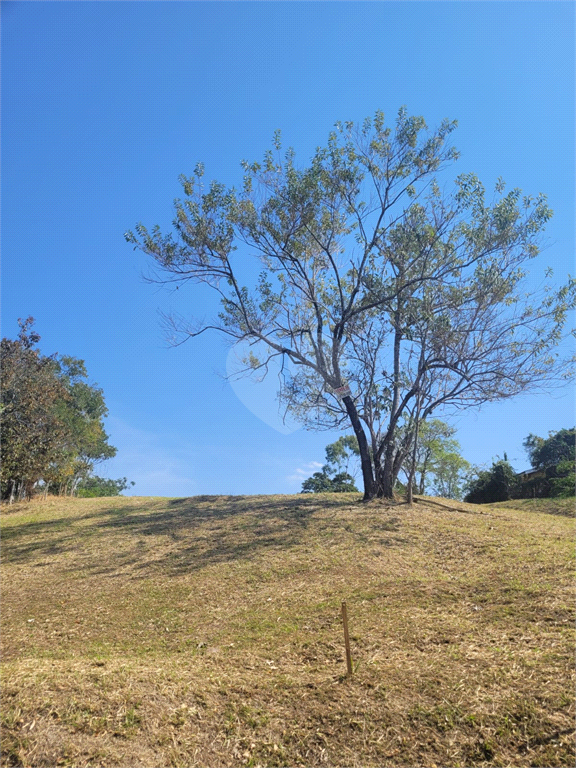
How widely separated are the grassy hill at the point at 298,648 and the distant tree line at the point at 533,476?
890cm

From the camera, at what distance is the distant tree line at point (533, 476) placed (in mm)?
20844

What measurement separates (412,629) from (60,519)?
13772 mm

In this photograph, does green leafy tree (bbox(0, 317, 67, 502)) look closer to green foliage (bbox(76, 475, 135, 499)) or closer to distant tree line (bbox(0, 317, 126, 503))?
distant tree line (bbox(0, 317, 126, 503))

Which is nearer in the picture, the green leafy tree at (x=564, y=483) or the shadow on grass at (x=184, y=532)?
the shadow on grass at (x=184, y=532)

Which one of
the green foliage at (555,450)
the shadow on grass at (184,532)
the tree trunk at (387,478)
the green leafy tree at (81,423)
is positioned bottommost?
the shadow on grass at (184,532)

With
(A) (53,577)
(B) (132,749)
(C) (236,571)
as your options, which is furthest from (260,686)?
(A) (53,577)

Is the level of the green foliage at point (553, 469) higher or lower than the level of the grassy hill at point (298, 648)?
higher

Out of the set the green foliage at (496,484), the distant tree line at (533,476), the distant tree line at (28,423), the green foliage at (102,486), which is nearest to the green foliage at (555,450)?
the distant tree line at (533,476)

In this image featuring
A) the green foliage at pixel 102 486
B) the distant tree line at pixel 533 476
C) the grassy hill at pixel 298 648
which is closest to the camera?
the grassy hill at pixel 298 648

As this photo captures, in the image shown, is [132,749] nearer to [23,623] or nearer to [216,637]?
[216,637]

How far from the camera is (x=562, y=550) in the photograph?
924cm

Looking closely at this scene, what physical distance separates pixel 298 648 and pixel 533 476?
18958 mm

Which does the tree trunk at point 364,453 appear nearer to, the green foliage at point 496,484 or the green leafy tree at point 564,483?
the green leafy tree at point 564,483

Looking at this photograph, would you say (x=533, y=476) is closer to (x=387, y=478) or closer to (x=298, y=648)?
(x=387, y=478)
